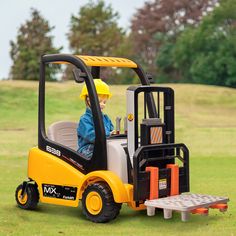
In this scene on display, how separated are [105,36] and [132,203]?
6088cm

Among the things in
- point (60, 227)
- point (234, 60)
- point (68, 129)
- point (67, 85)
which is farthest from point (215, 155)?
point (234, 60)

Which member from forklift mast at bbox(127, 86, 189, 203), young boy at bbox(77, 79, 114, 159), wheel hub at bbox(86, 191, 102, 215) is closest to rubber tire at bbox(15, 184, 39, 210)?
young boy at bbox(77, 79, 114, 159)

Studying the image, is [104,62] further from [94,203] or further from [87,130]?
[94,203]

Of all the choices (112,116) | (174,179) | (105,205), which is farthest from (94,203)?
(112,116)

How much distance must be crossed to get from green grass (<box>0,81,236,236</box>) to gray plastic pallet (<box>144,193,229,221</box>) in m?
A: 0.17

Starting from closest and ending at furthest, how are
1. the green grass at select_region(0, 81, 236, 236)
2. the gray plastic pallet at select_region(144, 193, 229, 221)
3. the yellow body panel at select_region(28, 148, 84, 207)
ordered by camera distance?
the gray plastic pallet at select_region(144, 193, 229, 221) < the green grass at select_region(0, 81, 236, 236) < the yellow body panel at select_region(28, 148, 84, 207)

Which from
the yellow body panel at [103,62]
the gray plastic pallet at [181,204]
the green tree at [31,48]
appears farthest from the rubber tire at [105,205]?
the green tree at [31,48]

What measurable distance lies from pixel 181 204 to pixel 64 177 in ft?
4.96

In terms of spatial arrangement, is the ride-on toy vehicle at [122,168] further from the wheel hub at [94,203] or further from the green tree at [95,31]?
the green tree at [95,31]

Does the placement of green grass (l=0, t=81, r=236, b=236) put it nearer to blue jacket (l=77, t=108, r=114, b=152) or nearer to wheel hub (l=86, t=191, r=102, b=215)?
wheel hub (l=86, t=191, r=102, b=215)

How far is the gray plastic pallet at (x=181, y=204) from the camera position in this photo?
7.02 meters

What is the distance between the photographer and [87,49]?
68.0m

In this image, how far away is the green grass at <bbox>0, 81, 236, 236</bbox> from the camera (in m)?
7.27

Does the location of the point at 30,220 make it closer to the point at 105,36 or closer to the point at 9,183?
the point at 9,183
